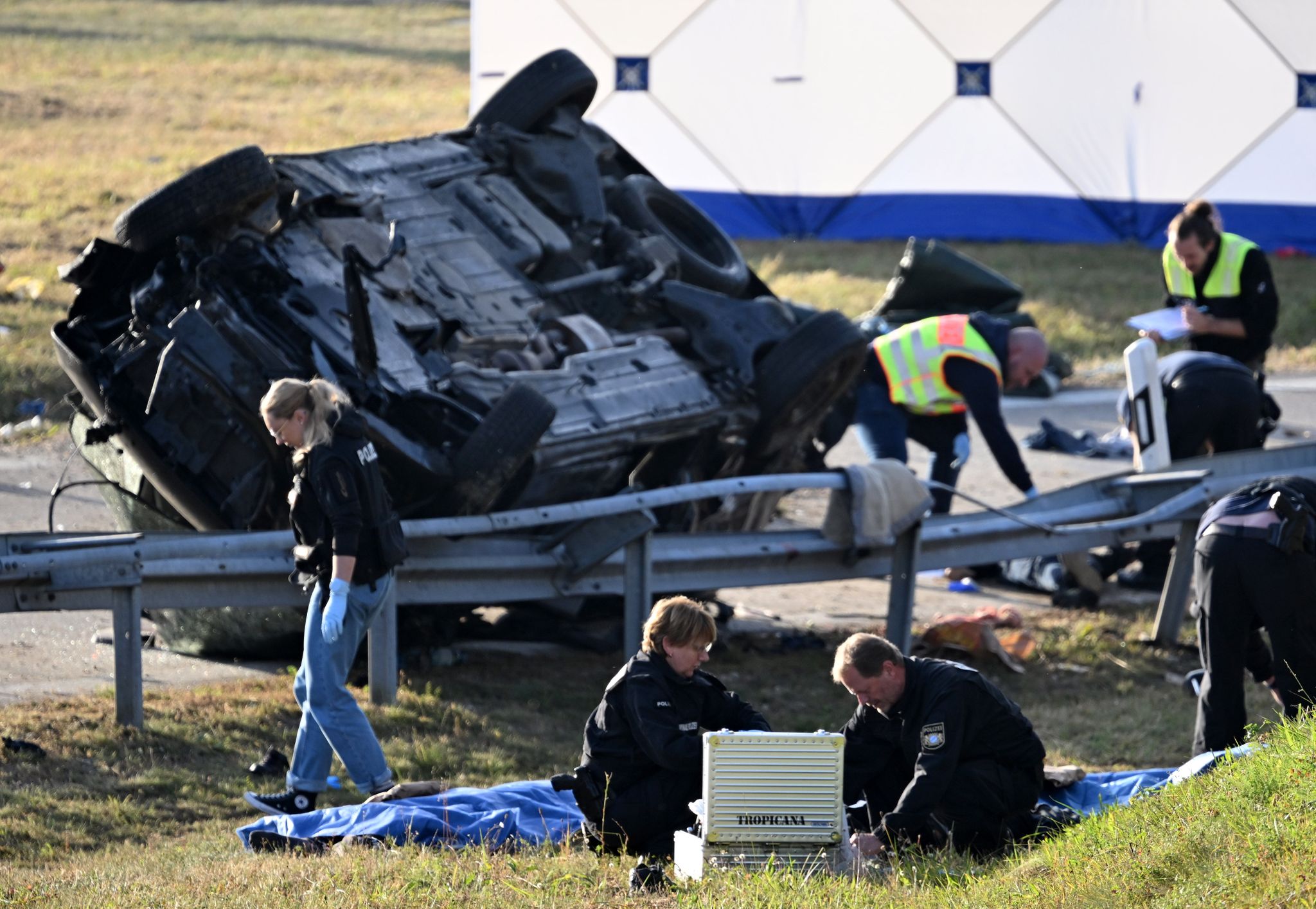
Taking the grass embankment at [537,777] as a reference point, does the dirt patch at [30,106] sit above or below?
above

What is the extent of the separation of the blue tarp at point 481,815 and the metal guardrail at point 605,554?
4.10 feet

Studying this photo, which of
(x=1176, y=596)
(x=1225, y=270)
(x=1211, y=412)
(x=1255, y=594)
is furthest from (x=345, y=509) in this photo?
(x=1225, y=270)

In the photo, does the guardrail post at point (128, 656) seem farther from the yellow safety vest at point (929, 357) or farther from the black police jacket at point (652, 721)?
the yellow safety vest at point (929, 357)

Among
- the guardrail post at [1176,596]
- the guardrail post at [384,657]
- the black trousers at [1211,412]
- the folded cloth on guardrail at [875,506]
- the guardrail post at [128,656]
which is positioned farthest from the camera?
the black trousers at [1211,412]

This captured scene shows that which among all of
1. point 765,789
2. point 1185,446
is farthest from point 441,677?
point 1185,446

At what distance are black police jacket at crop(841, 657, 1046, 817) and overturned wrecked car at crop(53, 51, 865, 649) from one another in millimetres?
2290

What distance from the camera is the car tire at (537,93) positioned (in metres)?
9.21

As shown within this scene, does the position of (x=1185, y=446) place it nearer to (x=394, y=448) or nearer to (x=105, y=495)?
(x=394, y=448)

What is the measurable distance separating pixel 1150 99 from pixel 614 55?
5.80 metres

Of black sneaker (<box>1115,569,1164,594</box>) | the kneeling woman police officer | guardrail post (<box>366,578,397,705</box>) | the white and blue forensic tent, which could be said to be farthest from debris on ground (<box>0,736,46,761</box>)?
the white and blue forensic tent

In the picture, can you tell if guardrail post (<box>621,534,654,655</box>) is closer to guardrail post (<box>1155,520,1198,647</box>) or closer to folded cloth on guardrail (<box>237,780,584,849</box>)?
folded cloth on guardrail (<box>237,780,584,849</box>)

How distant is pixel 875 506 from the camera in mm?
7805

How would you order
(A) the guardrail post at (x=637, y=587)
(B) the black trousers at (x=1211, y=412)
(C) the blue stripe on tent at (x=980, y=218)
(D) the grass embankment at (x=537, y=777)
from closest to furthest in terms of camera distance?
(D) the grass embankment at (x=537, y=777) → (A) the guardrail post at (x=637, y=587) → (B) the black trousers at (x=1211, y=412) → (C) the blue stripe on tent at (x=980, y=218)

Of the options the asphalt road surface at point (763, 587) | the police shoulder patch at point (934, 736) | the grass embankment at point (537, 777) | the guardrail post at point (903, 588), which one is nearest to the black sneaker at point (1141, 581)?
the asphalt road surface at point (763, 587)
